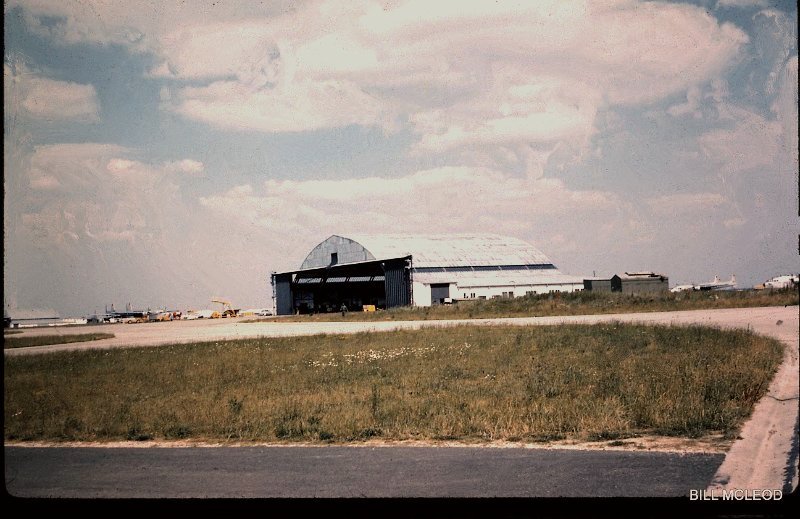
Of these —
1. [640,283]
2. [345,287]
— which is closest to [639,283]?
[640,283]

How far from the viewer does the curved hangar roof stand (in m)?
76.1

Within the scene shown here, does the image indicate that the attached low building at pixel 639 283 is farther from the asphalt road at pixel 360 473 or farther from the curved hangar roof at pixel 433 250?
the asphalt road at pixel 360 473

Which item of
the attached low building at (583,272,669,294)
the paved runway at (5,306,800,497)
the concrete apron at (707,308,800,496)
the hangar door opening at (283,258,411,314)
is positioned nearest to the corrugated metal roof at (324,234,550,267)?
the hangar door opening at (283,258,411,314)

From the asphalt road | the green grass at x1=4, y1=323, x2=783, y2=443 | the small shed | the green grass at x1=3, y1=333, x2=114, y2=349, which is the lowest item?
the asphalt road

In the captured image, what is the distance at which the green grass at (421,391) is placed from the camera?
39.2 ft

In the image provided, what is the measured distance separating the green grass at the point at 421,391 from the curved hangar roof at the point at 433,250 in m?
48.8

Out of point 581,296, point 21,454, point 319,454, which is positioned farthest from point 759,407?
point 581,296

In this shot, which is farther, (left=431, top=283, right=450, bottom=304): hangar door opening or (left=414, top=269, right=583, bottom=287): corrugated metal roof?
(left=414, top=269, right=583, bottom=287): corrugated metal roof

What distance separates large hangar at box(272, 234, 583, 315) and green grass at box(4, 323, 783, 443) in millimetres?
42270

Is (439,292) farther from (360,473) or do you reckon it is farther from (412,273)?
(360,473)

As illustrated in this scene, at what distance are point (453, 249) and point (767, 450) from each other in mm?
70210

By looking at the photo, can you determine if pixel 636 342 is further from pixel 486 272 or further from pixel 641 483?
pixel 486 272

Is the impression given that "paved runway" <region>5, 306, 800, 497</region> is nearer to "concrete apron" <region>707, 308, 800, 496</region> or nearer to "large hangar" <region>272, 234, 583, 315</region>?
"concrete apron" <region>707, 308, 800, 496</region>
